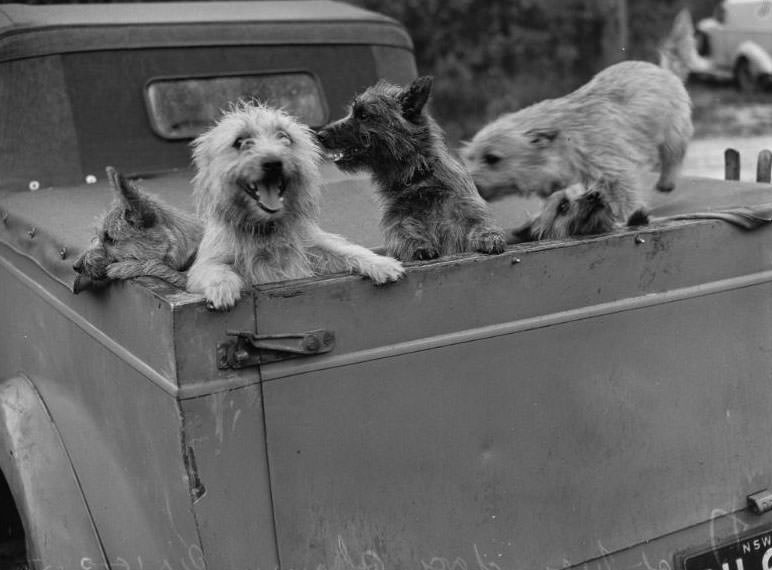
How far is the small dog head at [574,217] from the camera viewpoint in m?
2.84

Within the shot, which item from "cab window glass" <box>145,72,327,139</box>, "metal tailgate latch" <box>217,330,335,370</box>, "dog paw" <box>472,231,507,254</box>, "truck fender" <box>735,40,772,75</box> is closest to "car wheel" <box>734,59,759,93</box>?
"truck fender" <box>735,40,772,75</box>

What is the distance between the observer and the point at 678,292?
2.75 meters

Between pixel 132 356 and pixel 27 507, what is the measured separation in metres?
0.94

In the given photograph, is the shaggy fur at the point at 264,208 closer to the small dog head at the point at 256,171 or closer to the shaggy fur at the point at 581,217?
the small dog head at the point at 256,171

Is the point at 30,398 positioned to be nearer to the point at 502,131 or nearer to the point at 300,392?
the point at 300,392

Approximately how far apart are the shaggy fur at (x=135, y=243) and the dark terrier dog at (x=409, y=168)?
0.55 metres

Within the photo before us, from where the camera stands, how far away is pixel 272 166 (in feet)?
8.13

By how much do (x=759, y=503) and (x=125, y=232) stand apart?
2.04 meters

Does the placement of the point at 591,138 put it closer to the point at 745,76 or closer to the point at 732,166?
the point at 732,166

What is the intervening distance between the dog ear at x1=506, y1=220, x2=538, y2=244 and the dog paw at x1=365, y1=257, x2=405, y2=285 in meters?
0.92

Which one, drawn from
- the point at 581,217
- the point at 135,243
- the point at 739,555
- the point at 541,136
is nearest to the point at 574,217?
the point at 581,217

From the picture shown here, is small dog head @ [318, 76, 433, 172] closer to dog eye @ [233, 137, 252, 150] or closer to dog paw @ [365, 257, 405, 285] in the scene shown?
dog eye @ [233, 137, 252, 150]

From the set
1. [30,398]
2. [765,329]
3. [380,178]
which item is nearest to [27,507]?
[30,398]

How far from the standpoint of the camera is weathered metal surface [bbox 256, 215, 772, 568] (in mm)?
2309
